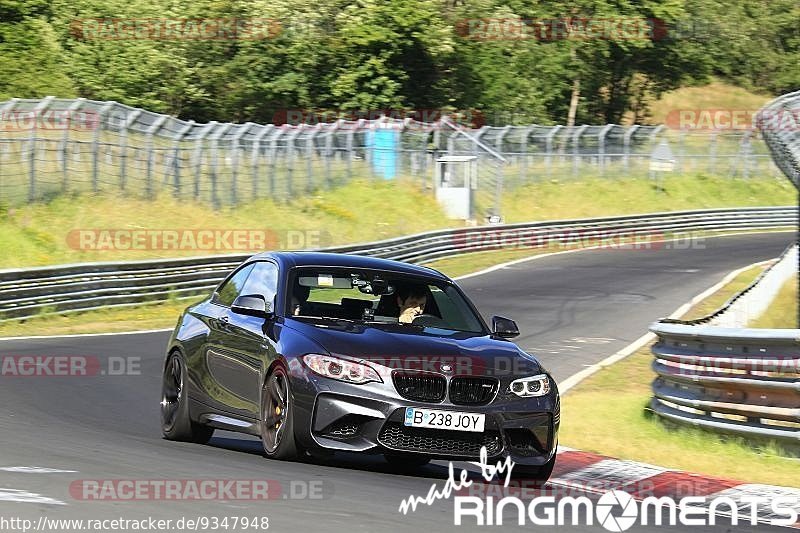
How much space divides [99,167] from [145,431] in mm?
21615

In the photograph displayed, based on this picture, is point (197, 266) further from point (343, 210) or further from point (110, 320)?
point (343, 210)

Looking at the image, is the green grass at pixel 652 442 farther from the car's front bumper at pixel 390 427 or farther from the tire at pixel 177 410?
the tire at pixel 177 410

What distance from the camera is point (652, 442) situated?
1214cm

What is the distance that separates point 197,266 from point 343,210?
1505 centimetres

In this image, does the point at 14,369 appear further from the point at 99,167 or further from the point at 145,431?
the point at 99,167

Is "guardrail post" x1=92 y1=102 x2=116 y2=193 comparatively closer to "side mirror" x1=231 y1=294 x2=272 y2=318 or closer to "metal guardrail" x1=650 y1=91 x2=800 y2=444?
"metal guardrail" x1=650 y1=91 x2=800 y2=444

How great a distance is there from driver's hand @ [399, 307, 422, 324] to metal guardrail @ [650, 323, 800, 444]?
283cm

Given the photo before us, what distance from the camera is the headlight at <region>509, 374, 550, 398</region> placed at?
930 cm

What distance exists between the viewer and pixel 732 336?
11633mm

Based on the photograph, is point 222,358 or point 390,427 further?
point 222,358

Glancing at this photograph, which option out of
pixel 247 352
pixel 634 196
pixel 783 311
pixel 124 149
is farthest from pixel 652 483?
pixel 634 196

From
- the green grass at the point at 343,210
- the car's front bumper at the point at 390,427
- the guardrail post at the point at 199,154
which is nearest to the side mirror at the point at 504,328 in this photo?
the car's front bumper at the point at 390,427

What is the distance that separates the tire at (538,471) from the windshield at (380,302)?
119 cm

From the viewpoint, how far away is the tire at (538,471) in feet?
30.9
